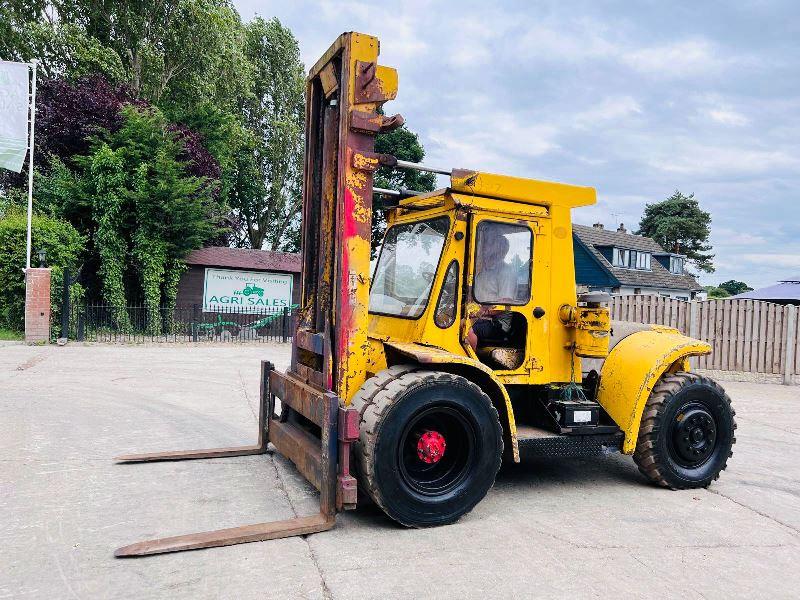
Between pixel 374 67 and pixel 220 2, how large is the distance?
26.2 m

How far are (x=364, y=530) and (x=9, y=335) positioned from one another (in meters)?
16.2

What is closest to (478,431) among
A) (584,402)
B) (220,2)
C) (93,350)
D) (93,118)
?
(584,402)

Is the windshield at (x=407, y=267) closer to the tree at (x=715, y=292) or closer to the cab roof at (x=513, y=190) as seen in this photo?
the cab roof at (x=513, y=190)

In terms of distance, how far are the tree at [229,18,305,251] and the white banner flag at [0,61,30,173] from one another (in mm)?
16973

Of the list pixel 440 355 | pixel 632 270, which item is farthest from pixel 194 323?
pixel 632 270

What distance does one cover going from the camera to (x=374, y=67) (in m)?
4.43

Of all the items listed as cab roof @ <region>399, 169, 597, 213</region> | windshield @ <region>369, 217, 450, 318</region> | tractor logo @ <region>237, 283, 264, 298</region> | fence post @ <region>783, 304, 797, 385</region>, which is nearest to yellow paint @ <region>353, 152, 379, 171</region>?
cab roof @ <region>399, 169, 597, 213</region>

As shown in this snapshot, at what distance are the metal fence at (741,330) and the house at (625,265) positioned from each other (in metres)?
21.4

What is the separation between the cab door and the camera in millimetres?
5008

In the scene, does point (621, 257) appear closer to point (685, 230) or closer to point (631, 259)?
point (631, 259)

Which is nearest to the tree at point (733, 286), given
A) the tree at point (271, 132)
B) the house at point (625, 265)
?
the house at point (625, 265)

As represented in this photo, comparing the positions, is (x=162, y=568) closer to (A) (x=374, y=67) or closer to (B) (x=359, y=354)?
(B) (x=359, y=354)

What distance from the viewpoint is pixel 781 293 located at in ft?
93.6

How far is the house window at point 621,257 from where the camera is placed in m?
42.7
